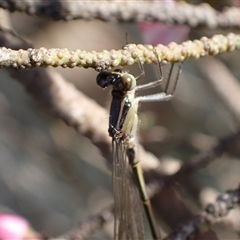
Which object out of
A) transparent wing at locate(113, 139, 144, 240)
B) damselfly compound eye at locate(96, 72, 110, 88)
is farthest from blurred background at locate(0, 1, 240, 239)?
damselfly compound eye at locate(96, 72, 110, 88)

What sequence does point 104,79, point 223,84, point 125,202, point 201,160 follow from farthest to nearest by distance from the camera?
point 223,84 < point 125,202 < point 201,160 < point 104,79

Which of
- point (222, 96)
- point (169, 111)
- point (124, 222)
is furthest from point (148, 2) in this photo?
point (169, 111)

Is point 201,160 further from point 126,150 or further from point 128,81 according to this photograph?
point 128,81

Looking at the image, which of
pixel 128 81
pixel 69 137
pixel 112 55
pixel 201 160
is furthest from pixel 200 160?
pixel 69 137

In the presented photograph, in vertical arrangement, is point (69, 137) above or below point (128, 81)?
above

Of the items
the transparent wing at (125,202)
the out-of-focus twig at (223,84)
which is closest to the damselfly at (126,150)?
the transparent wing at (125,202)

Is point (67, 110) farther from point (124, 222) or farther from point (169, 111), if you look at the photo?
point (169, 111)

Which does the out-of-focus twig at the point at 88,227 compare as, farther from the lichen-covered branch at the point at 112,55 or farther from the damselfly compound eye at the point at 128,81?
the lichen-covered branch at the point at 112,55
